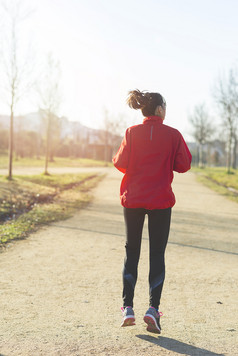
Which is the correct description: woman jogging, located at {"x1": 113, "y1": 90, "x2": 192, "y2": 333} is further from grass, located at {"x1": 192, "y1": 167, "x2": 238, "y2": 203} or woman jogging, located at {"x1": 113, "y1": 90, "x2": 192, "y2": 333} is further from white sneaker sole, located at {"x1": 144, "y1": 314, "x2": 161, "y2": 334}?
grass, located at {"x1": 192, "y1": 167, "x2": 238, "y2": 203}

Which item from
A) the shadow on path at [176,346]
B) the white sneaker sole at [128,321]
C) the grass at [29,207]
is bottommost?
the grass at [29,207]

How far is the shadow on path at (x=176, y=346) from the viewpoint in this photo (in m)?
3.01

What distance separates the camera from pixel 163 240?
344 cm

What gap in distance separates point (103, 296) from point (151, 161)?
174cm

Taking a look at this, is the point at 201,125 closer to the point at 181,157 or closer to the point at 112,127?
the point at 112,127

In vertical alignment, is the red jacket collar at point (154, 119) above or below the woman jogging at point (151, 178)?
above

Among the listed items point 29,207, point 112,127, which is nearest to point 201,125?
point 112,127

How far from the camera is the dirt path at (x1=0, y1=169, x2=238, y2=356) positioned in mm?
3156

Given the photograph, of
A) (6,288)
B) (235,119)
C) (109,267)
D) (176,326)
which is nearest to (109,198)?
(109,267)

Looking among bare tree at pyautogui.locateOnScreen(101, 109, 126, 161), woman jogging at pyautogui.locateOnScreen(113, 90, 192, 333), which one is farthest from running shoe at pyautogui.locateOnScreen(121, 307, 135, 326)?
bare tree at pyautogui.locateOnScreen(101, 109, 126, 161)

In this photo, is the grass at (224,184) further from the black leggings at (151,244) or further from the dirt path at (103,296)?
the black leggings at (151,244)

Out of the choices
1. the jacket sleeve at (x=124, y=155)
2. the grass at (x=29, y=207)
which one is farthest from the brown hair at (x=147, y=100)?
the grass at (x=29, y=207)

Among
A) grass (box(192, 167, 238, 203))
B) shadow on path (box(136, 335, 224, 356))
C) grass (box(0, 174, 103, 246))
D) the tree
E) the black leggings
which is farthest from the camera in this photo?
the tree

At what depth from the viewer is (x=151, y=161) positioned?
11.1ft
